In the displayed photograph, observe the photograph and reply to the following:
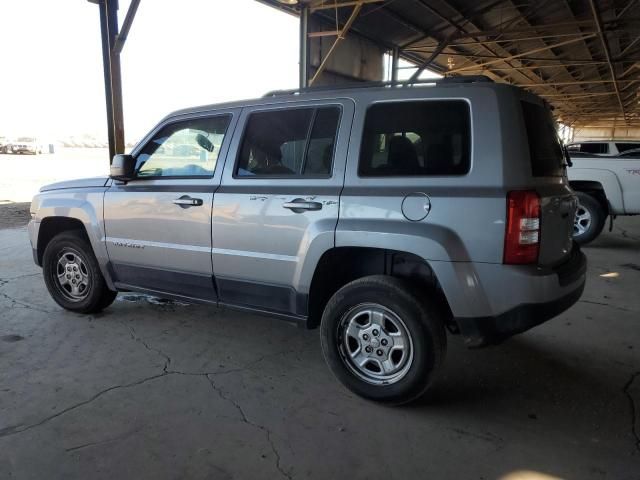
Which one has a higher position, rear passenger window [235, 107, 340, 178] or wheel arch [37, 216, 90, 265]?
rear passenger window [235, 107, 340, 178]

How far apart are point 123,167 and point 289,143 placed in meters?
1.46

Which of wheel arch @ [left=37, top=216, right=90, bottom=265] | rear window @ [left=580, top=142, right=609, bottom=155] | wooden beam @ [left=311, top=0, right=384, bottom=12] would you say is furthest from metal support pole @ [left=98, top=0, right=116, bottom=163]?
rear window @ [left=580, top=142, right=609, bottom=155]

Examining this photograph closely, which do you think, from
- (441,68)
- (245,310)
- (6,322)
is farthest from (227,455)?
(441,68)

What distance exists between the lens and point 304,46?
11477mm

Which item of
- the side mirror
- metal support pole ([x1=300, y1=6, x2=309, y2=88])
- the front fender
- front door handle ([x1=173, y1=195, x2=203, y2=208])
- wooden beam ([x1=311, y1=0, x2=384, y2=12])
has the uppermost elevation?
wooden beam ([x1=311, y1=0, x2=384, y2=12])

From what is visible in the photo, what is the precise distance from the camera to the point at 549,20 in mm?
14289

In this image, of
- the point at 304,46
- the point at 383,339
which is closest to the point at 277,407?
the point at 383,339

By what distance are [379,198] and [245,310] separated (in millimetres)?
1348

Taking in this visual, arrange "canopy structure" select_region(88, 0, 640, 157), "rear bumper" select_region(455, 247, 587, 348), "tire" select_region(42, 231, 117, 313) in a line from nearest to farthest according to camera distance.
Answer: "rear bumper" select_region(455, 247, 587, 348), "tire" select_region(42, 231, 117, 313), "canopy structure" select_region(88, 0, 640, 157)

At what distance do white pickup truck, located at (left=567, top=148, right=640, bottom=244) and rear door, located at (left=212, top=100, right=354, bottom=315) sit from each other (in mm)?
6077

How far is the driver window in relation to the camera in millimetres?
3631

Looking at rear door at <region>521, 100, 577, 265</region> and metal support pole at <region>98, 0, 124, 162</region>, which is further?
metal support pole at <region>98, 0, 124, 162</region>

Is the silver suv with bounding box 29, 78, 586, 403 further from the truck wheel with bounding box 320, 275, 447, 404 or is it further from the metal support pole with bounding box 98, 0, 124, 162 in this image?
the metal support pole with bounding box 98, 0, 124, 162

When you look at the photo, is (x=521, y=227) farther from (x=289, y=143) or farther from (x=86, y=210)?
(x=86, y=210)
